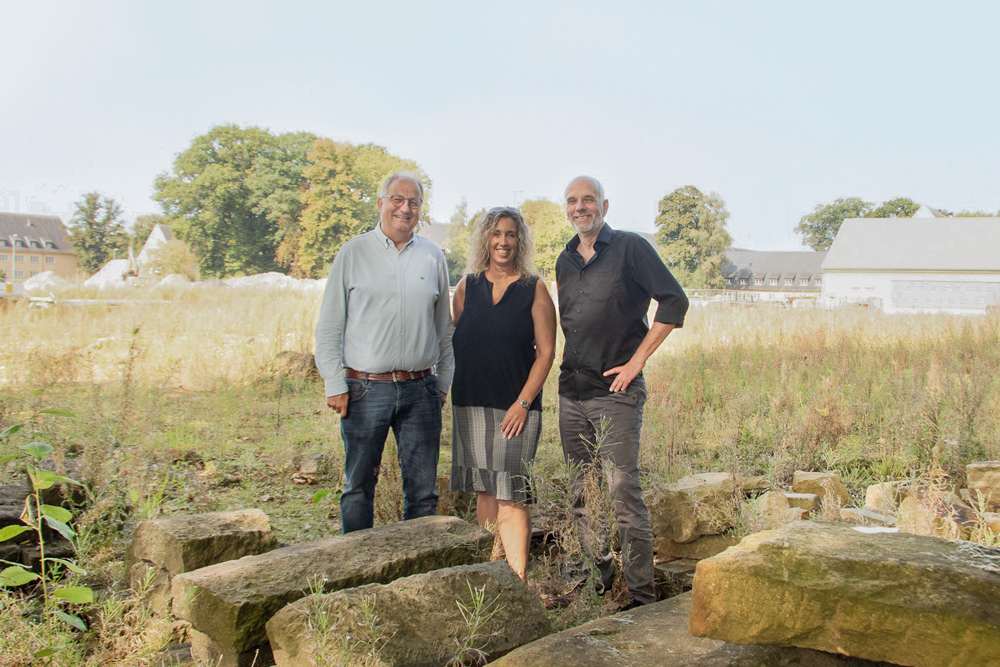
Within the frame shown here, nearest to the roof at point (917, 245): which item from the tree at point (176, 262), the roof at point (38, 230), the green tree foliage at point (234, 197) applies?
the green tree foliage at point (234, 197)

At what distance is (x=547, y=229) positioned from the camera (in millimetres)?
53312

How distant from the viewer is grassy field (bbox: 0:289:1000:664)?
392cm

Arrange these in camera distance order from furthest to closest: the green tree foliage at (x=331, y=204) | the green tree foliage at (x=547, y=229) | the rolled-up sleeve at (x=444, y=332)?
1. the green tree foliage at (x=547, y=229)
2. the green tree foliage at (x=331, y=204)
3. the rolled-up sleeve at (x=444, y=332)

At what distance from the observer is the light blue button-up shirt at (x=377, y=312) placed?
3357 mm

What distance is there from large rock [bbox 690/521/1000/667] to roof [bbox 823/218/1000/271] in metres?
50.7

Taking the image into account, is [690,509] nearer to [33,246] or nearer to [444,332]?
[444,332]

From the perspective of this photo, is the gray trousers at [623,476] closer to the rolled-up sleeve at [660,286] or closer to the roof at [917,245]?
the rolled-up sleeve at [660,286]

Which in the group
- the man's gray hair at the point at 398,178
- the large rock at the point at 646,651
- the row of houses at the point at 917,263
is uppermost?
the row of houses at the point at 917,263

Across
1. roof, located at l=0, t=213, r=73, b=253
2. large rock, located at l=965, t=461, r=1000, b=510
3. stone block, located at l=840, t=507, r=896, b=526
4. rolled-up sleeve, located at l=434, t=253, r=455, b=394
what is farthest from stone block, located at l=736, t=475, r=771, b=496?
roof, located at l=0, t=213, r=73, b=253

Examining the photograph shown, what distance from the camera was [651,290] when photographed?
11.0 ft

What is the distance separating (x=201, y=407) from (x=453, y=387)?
496 centimetres

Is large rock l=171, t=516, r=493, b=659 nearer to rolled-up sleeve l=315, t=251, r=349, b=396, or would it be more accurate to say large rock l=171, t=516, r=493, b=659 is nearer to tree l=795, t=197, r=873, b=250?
rolled-up sleeve l=315, t=251, r=349, b=396

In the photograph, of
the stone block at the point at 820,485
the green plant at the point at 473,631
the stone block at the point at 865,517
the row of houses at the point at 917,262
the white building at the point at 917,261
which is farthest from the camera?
the white building at the point at 917,261

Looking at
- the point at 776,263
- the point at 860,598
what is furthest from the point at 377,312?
the point at 776,263
